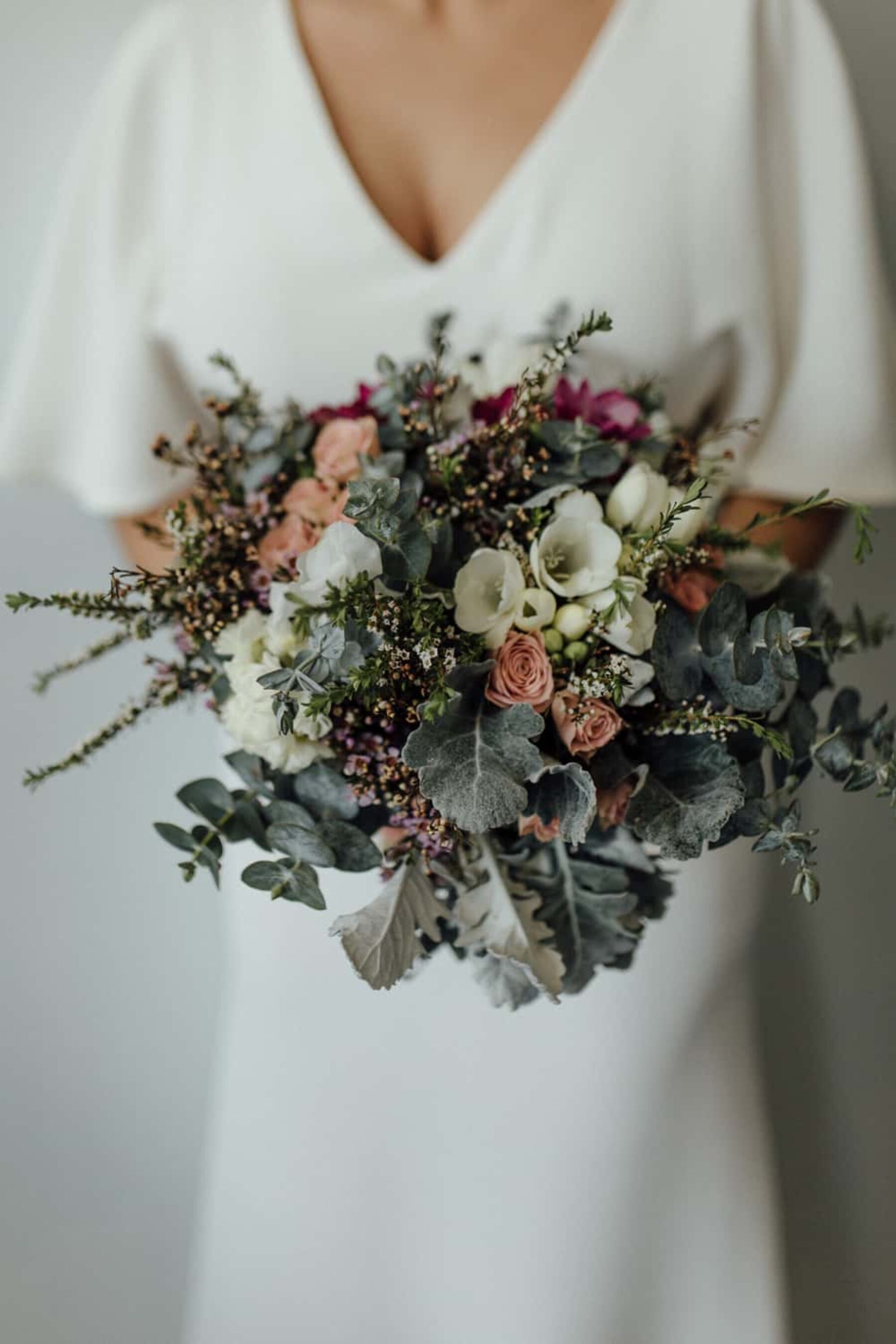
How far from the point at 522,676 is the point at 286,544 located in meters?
0.18

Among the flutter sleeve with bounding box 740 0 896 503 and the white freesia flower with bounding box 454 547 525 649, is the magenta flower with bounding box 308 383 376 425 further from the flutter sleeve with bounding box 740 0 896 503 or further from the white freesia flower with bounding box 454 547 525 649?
the flutter sleeve with bounding box 740 0 896 503

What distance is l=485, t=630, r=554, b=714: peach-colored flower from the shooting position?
59cm

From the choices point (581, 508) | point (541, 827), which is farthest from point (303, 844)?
point (581, 508)

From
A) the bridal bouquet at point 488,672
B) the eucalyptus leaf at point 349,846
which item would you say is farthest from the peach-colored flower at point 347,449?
the eucalyptus leaf at point 349,846

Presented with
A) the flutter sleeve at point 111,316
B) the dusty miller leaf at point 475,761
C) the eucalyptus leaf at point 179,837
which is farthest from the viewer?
the flutter sleeve at point 111,316

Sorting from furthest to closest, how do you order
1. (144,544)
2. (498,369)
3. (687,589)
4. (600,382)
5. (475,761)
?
(144,544), (600,382), (498,369), (687,589), (475,761)

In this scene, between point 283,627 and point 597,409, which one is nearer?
point 283,627

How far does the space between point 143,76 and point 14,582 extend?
1.65 ft

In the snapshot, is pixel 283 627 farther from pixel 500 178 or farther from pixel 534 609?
pixel 500 178

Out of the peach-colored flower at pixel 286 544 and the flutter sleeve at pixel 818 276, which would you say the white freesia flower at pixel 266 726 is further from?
the flutter sleeve at pixel 818 276

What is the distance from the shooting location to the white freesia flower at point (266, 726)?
611 mm

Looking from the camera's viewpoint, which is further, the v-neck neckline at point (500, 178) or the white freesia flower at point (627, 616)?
the v-neck neckline at point (500, 178)

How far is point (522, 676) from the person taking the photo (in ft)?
1.94

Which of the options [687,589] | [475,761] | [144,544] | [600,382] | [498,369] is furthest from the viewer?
[144,544]
